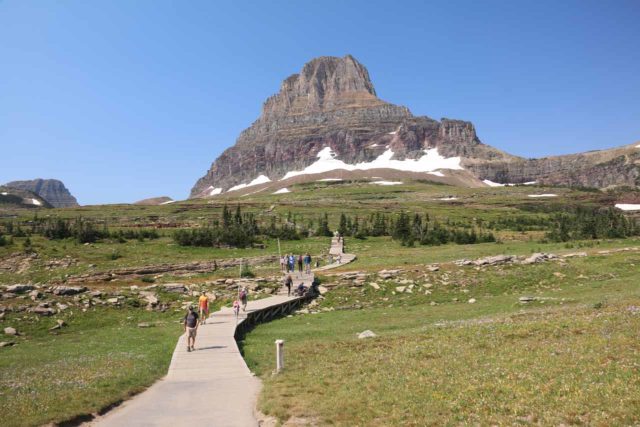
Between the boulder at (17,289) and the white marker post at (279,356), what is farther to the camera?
the boulder at (17,289)

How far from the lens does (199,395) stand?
14391mm

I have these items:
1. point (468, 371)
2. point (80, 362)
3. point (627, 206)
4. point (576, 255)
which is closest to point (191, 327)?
point (80, 362)

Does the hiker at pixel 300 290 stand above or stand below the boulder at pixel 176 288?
below

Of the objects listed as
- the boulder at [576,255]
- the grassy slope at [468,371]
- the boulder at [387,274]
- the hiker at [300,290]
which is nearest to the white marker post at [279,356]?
the grassy slope at [468,371]

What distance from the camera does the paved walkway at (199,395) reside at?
12.3 metres

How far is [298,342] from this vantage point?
2239 centimetres

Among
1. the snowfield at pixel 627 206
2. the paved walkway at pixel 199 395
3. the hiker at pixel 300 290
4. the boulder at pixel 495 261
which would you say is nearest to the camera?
the paved walkway at pixel 199 395

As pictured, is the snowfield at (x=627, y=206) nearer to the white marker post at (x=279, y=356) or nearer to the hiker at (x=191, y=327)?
the hiker at (x=191, y=327)

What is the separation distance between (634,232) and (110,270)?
228ft

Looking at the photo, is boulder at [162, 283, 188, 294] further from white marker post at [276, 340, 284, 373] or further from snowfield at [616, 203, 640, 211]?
snowfield at [616, 203, 640, 211]

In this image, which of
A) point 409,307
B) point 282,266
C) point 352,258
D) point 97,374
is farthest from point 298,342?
point 352,258

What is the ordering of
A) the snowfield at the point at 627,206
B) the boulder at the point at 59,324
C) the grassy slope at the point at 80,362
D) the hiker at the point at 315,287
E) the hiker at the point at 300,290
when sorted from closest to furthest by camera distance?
the grassy slope at the point at 80,362 → the boulder at the point at 59,324 → the hiker at the point at 300,290 → the hiker at the point at 315,287 → the snowfield at the point at 627,206

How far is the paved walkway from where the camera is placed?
12.3 meters

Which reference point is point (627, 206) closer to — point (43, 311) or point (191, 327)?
point (191, 327)
